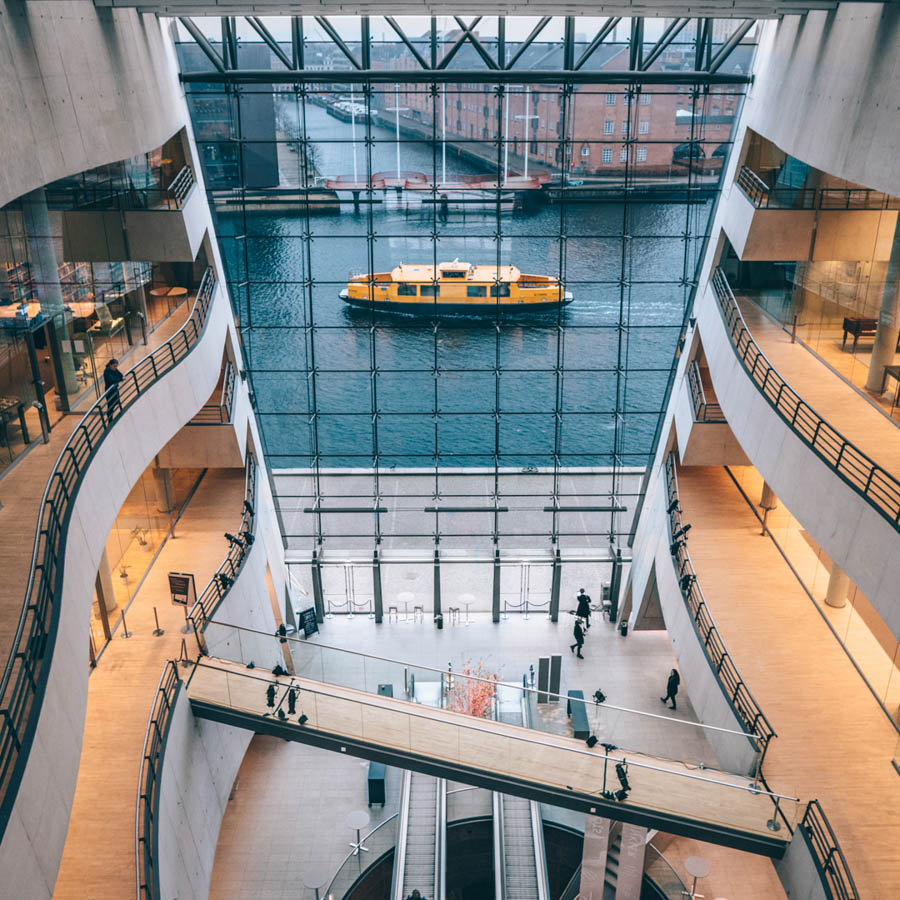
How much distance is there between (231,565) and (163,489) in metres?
2.80

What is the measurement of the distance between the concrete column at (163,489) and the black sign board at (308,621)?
4.15 m

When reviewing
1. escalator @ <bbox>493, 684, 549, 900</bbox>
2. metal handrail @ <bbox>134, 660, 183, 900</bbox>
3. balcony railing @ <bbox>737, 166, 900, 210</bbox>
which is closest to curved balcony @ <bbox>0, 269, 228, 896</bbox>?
metal handrail @ <bbox>134, 660, 183, 900</bbox>

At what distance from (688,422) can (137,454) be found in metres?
9.75

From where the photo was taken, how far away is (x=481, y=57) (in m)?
17.0

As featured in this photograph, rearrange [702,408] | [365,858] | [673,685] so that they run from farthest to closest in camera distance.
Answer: [673,685], [702,408], [365,858]

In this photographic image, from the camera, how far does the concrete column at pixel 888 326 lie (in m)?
13.3

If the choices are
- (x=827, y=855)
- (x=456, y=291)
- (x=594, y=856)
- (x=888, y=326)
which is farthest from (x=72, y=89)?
(x=594, y=856)

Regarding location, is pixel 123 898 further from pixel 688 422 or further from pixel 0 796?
pixel 688 422

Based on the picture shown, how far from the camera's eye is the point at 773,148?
15.8 metres

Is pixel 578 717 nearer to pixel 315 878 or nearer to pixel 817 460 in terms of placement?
pixel 817 460

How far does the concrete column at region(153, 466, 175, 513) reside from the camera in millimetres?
17141

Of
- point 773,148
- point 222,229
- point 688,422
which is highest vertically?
point 773,148

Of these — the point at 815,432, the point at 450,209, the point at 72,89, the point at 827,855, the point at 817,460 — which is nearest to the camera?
the point at 827,855

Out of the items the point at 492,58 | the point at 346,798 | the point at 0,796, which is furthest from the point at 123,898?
the point at 492,58
